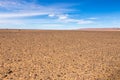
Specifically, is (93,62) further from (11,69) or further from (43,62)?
(11,69)

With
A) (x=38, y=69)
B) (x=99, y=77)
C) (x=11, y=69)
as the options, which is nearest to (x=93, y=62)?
(x=99, y=77)

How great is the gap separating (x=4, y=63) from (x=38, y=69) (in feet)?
8.36

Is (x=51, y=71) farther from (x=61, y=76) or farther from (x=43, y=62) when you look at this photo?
(x=43, y=62)

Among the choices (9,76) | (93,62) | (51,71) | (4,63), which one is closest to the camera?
(9,76)

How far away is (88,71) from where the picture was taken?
10430 millimetres

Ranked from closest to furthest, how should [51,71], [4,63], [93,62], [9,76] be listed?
[9,76] < [51,71] < [4,63] < [93,62]

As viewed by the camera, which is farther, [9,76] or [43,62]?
[43,62]

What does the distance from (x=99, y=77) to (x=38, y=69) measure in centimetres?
356

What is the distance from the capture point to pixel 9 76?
9.16 meters

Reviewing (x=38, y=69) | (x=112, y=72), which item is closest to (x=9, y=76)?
(x=38, y=69)

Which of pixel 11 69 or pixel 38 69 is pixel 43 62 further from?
pixel 11 69

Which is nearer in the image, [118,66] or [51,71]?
[51,71]

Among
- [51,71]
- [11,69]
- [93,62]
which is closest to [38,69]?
[51,71]

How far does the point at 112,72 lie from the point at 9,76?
5.73 meters
